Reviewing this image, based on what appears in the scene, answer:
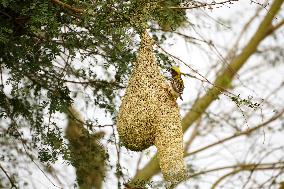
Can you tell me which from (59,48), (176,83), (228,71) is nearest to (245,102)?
(176,83)

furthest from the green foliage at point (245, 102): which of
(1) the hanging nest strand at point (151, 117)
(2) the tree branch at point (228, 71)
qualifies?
(2) the tree branch at point (228, 71)

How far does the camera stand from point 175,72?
276cm

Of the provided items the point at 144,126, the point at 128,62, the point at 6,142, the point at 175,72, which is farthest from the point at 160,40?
the point at 6,142

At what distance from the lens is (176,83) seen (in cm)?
273

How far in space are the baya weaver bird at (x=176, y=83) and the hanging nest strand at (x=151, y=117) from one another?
3 cm

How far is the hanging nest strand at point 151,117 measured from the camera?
261 centimetres

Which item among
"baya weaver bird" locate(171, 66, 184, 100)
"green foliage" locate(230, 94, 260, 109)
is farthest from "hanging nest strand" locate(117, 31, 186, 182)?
"green foliage" locate(230, 94, 260, 109)

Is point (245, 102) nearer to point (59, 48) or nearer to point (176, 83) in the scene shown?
point (176, 83)

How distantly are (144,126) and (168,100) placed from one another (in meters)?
0.18

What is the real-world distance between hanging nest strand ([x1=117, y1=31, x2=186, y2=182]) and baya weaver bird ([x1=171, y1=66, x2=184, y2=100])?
0.10 feet

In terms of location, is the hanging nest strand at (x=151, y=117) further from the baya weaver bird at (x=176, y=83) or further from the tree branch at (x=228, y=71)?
the tree branch at (x=228, y=71)

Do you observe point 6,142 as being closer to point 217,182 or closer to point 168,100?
point 168,100

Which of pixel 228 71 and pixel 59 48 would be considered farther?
pixel 228 71

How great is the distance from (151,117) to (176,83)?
230mm
